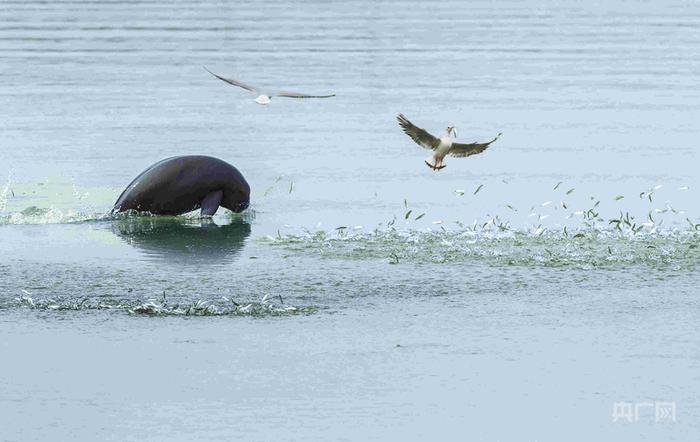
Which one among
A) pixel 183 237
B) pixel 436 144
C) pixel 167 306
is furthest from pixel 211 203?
pixel 167 306

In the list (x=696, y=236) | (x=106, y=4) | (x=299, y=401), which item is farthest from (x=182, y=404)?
(x=106, y=4)

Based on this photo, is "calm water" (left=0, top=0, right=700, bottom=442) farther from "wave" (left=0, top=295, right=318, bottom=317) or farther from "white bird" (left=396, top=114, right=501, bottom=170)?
"white bird" (left=396, top=114, right=501, bottom=170)

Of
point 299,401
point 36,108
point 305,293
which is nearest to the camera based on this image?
point 299,401

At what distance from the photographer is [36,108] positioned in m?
28.1

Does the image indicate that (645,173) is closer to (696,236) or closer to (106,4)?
(696,236)

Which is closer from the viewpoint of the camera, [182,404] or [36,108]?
[182,404]

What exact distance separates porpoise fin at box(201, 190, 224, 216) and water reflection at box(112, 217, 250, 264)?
10cm

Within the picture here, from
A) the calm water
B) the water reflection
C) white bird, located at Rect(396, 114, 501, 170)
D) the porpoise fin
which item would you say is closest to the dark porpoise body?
the porpoise fin

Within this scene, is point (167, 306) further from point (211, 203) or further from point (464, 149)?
point (211, 203)

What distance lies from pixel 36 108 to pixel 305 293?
15.2 meters

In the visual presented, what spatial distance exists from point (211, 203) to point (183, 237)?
114cm

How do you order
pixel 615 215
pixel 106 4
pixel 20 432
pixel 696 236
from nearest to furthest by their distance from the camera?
pixel 20 432 → pixel 696 236 → pixel 615 215 → pixel 106 4

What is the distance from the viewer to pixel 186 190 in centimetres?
1784

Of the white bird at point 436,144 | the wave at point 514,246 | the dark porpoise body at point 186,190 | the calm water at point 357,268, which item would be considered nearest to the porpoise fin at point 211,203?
the dark porpoise body at point 186,190
